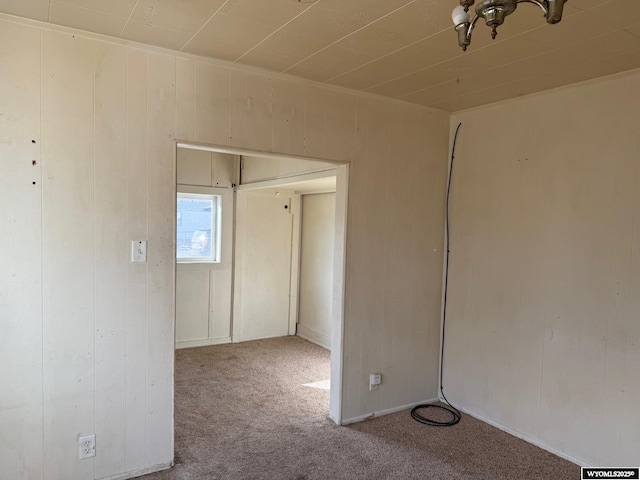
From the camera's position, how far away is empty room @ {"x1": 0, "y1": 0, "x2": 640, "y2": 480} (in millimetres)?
2258

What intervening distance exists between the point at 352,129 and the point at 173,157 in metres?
1.33

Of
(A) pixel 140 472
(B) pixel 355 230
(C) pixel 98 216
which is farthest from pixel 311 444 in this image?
Result: (C) pixel 98 216

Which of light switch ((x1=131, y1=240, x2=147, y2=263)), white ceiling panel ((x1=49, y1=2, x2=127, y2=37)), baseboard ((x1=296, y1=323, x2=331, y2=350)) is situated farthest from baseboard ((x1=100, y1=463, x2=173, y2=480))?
baseboard ((x1=296, y1=323, x2=331, y2=350))

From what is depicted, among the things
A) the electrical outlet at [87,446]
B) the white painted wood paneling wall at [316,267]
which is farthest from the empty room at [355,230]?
the white painted wood paneling wall at [316,267]

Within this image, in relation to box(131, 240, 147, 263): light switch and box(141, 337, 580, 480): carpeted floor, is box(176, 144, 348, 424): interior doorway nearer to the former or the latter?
box(141, 337, 580, 480): carpeted floor

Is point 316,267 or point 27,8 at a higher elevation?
point 27,8

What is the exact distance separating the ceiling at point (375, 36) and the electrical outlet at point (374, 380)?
2.18 metres

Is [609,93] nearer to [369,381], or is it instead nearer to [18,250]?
[369,381]

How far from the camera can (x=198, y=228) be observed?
538cm

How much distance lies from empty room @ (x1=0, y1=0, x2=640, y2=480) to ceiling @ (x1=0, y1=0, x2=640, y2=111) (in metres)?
0.02

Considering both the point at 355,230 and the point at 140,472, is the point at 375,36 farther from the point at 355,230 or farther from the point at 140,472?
the point at 140,472

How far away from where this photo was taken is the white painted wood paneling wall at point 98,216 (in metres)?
2.26

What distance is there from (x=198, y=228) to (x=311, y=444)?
3145 mm

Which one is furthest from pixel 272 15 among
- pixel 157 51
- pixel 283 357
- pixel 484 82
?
pixel 283 357
